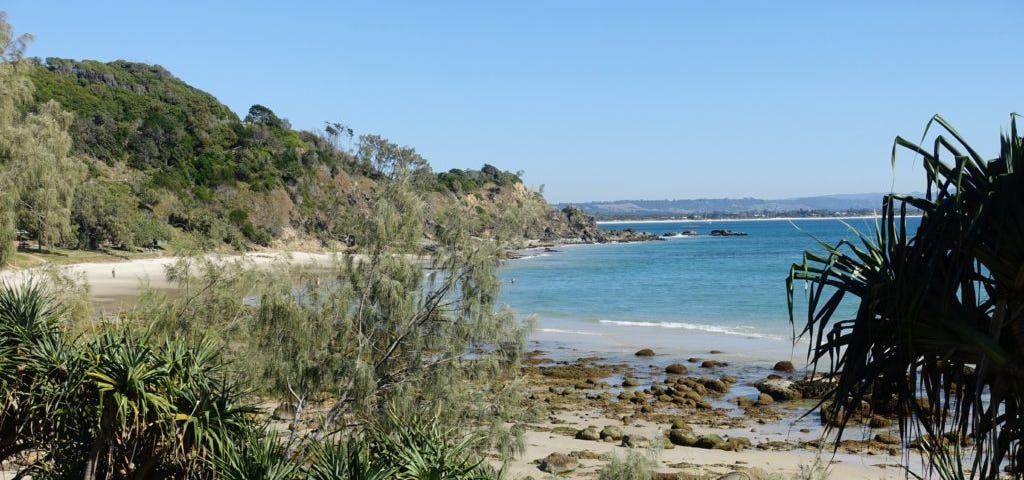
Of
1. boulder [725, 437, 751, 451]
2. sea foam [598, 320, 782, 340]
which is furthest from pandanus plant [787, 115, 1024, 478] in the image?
sea foam [598, 320, 782, 340]

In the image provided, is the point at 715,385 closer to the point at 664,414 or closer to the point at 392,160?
the point at 664,414

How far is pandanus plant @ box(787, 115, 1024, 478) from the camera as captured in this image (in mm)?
5828

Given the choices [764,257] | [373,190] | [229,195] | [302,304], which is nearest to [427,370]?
[302,304]

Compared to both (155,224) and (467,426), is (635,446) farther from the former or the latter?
(155,224)

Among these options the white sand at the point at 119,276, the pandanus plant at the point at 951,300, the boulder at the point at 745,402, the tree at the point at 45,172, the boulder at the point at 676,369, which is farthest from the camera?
the white sand at the point at 119,276

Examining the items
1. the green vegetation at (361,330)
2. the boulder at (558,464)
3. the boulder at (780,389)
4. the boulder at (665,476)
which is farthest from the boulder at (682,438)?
the green vegetation at (361,330)

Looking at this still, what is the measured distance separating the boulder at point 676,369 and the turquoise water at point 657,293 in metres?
5.95

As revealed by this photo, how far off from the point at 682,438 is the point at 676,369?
32.1ft

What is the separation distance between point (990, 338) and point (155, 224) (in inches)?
2441

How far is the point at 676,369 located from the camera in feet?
100

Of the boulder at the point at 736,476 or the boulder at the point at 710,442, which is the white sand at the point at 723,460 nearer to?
the boulder at the point at 710,442

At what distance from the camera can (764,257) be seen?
337ft

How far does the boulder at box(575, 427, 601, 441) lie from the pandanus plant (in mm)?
15154

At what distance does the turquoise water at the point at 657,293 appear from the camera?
4453 centimetres
